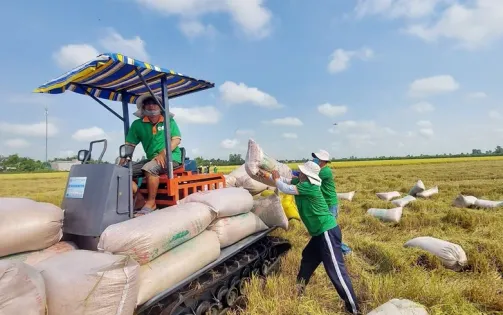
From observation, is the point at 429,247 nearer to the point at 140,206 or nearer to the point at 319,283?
the point at 319,283

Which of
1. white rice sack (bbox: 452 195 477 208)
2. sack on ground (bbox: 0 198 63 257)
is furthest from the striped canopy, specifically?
white rice sack (bbox: 452 195 477 208)

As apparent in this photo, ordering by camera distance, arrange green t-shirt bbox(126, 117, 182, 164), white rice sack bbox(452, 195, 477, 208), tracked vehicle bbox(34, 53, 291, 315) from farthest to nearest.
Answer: white rice sack bbox(452, 195, 477, 208), green t-shirt bbox(126, 117, 182, 164), tracked vehicle bbox(34, 53, 291, 315)

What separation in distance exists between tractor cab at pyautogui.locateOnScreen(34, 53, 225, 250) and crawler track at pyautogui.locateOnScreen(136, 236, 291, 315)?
0.86m

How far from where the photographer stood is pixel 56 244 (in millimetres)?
3119

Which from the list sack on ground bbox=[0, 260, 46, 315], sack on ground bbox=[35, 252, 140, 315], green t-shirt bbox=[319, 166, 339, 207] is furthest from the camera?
green t-shirt bbox=[319, 166, 339, 207]

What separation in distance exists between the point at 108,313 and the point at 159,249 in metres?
0.73

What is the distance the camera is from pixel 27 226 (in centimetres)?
281

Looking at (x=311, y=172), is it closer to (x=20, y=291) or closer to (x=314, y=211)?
(x=314, y=211)

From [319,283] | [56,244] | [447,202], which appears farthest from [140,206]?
[447,202]

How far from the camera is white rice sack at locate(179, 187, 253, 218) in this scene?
12.6 feet

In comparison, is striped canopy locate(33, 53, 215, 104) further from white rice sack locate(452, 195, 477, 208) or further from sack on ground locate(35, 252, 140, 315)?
white rice sack locate(452, 195, 477, 208)

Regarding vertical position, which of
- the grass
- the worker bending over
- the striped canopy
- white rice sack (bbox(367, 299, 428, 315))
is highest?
the striped canopy

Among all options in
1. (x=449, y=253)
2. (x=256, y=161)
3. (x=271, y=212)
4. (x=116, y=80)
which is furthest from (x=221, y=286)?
(x=449, y=253)

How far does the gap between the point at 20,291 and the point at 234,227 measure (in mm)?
2417
